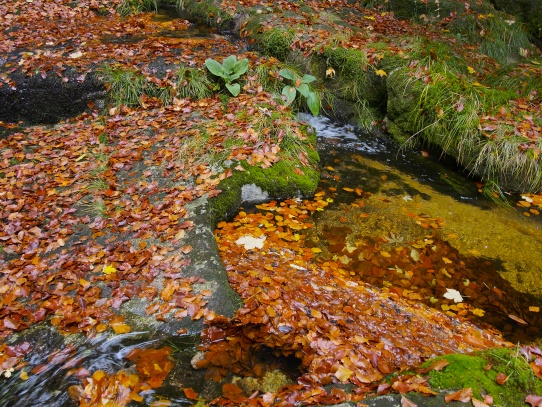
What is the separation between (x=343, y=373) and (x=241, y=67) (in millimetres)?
5032

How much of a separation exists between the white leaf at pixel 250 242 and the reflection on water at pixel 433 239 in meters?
0.65

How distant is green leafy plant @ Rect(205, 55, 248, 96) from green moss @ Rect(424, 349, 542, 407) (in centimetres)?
508

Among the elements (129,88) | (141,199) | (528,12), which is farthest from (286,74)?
(528,12)

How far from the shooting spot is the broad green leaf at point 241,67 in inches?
251

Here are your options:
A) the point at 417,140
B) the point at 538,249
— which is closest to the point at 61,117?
the point at 417,140

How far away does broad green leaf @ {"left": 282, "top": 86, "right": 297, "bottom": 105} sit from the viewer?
6398 millimetres

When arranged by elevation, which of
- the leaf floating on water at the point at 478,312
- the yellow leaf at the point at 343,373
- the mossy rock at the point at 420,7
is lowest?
the leaf floating on water at the point at 478,312

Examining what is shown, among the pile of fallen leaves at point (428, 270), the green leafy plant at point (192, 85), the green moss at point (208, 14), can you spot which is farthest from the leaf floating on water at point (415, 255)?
the green moss at point (208, 14)

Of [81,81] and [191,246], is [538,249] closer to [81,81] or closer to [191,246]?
[191,246]

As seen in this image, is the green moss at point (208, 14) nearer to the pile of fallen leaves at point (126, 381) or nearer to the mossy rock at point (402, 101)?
the mossy rock at point (402, 101)

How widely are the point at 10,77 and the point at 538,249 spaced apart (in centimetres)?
781

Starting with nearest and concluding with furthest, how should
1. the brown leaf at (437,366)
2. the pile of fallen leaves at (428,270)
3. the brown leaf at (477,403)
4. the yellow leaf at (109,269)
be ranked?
1. the brown leaf at (477,403)
2. the brown leaf at (437,366)
3. the yellow leaf at (109,269)
4. the pile of fallen leaves at (428,270)

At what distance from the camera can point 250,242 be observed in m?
4.27

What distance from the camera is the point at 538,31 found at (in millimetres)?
9195
